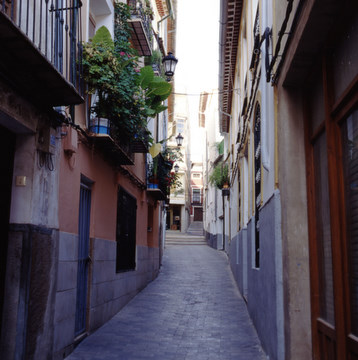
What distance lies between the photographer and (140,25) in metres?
10.7

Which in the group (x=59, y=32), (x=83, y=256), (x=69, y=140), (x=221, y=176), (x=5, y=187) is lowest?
(x=83, y=256)

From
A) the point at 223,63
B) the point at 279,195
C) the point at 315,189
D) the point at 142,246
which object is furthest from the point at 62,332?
the point at 223,63

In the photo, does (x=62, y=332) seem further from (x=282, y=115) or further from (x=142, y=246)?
(x=142, y=246)

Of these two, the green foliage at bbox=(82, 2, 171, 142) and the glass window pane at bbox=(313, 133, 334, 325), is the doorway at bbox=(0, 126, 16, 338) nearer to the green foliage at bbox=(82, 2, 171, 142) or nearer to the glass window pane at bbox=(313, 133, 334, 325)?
the green foliage at bbox=(82, 2, 171, 142)

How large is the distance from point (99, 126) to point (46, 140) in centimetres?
193

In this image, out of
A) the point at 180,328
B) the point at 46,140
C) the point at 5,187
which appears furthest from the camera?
the point at 180,328

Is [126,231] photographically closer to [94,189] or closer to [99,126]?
[94,189]

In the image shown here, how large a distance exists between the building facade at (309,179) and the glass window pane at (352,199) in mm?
15

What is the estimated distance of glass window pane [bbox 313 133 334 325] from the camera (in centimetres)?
418

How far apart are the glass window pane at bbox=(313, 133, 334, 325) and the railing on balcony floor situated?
3.25 metres

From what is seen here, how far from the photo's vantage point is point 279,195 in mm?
5316

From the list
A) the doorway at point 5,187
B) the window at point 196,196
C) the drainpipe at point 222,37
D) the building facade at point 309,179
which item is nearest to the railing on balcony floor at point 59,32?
the doorway at point 5,187

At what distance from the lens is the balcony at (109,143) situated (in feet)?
24.9

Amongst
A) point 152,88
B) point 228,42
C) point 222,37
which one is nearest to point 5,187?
point 152,88
